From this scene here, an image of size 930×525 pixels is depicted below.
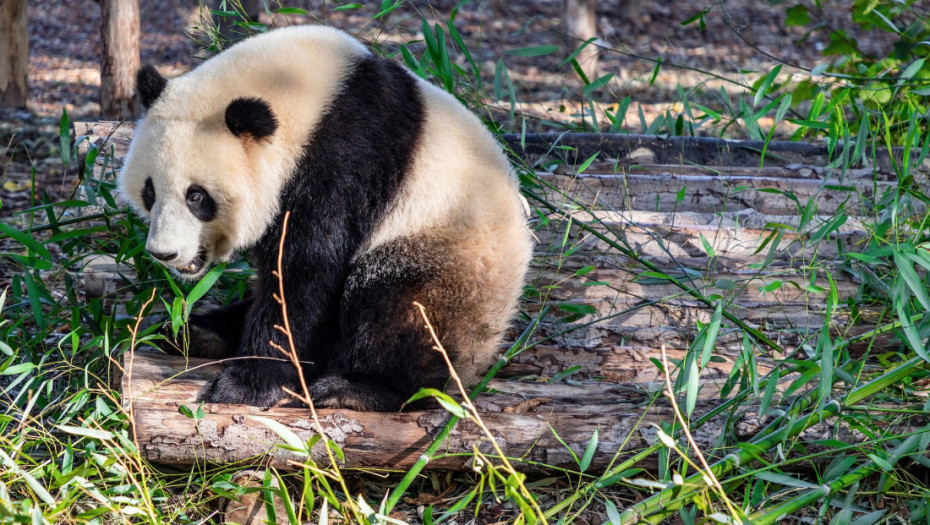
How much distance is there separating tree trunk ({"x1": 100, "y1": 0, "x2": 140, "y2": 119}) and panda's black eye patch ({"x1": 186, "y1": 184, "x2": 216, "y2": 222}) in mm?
2954

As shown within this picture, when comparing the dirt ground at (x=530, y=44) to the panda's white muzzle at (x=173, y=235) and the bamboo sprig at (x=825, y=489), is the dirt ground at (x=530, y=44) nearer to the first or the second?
the panda's white muzzle at (x=173, y=235)

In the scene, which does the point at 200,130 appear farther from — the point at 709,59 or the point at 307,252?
the point at 709,59

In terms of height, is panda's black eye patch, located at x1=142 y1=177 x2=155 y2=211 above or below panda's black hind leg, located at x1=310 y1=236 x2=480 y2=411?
above

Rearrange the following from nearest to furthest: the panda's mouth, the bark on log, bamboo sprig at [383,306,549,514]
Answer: bamboo sprig at [383,306,549,514] → the bark on log → the panda's mouth

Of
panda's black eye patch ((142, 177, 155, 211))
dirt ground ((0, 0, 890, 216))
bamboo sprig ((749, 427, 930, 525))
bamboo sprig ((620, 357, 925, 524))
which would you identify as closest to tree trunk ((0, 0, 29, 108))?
dirt ground ((0, 0, 890, 216))

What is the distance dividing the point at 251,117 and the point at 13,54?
5502 mm

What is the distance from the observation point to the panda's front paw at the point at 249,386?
2.60 metres

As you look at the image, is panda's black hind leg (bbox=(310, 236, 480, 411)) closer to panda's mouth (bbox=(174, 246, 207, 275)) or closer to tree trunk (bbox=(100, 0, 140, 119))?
panda's mouth (bbox=(174, 246, 207, 275))

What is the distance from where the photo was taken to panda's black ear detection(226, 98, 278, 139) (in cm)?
249

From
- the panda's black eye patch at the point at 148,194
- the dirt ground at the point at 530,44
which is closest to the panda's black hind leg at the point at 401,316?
the panda's black eye patch at the point at 148,194

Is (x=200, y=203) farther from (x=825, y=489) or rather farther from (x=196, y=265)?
(x=825, y=489)

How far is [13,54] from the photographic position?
22.5 ft

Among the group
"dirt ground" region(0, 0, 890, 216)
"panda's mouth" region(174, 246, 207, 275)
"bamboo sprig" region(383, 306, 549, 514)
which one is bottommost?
"dirt ground" region(0, 0, 890, 216)

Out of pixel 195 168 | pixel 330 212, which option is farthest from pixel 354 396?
pixel 195 168
